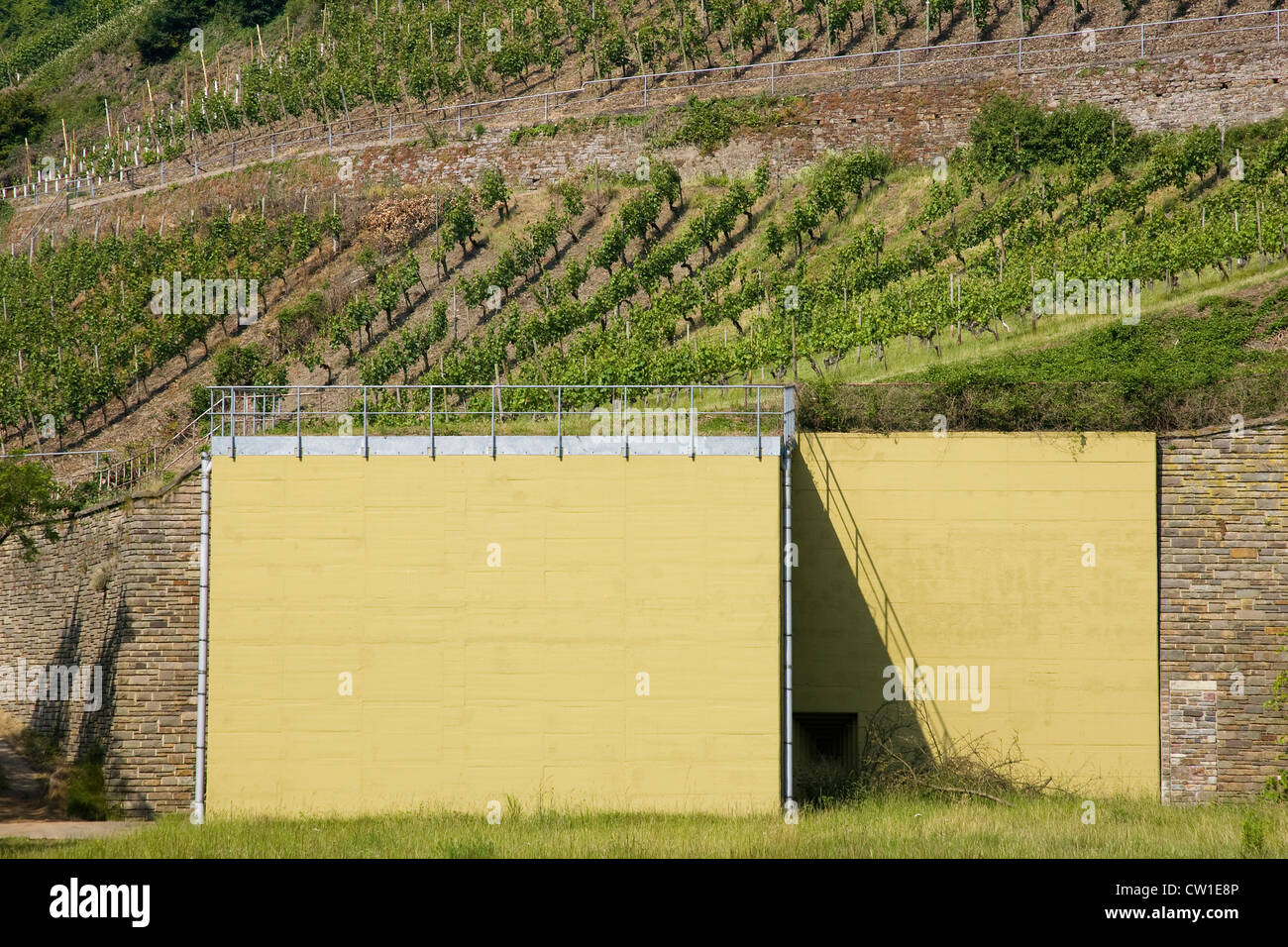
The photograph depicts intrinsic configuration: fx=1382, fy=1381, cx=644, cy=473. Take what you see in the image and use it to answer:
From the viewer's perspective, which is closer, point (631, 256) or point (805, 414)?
point (805, 414)

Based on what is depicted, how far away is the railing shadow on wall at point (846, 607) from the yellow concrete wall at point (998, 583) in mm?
22

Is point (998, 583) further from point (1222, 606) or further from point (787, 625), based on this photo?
point (787, 625)

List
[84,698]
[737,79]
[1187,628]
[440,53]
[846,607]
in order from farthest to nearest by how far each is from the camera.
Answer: [440,53], [737,79], [84,698], [846,607], [1187,628]

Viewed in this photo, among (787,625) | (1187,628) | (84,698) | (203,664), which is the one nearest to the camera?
(203,664)

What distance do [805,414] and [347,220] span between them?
31.1 metres

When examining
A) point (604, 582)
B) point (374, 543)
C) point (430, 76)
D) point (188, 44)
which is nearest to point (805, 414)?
point (604, 582)

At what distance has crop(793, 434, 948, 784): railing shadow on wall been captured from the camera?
2159cm

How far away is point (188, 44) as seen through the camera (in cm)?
7356

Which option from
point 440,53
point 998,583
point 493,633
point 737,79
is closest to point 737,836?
point 493,633

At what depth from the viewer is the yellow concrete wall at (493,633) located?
19.1 metres

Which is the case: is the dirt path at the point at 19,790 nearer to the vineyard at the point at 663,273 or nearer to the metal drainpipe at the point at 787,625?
the vineyard at the point at 663,273

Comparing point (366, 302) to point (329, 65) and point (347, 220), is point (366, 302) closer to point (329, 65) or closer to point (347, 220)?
point (347, 220)

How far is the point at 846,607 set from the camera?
21.9m

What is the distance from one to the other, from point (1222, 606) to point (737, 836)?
945cm
